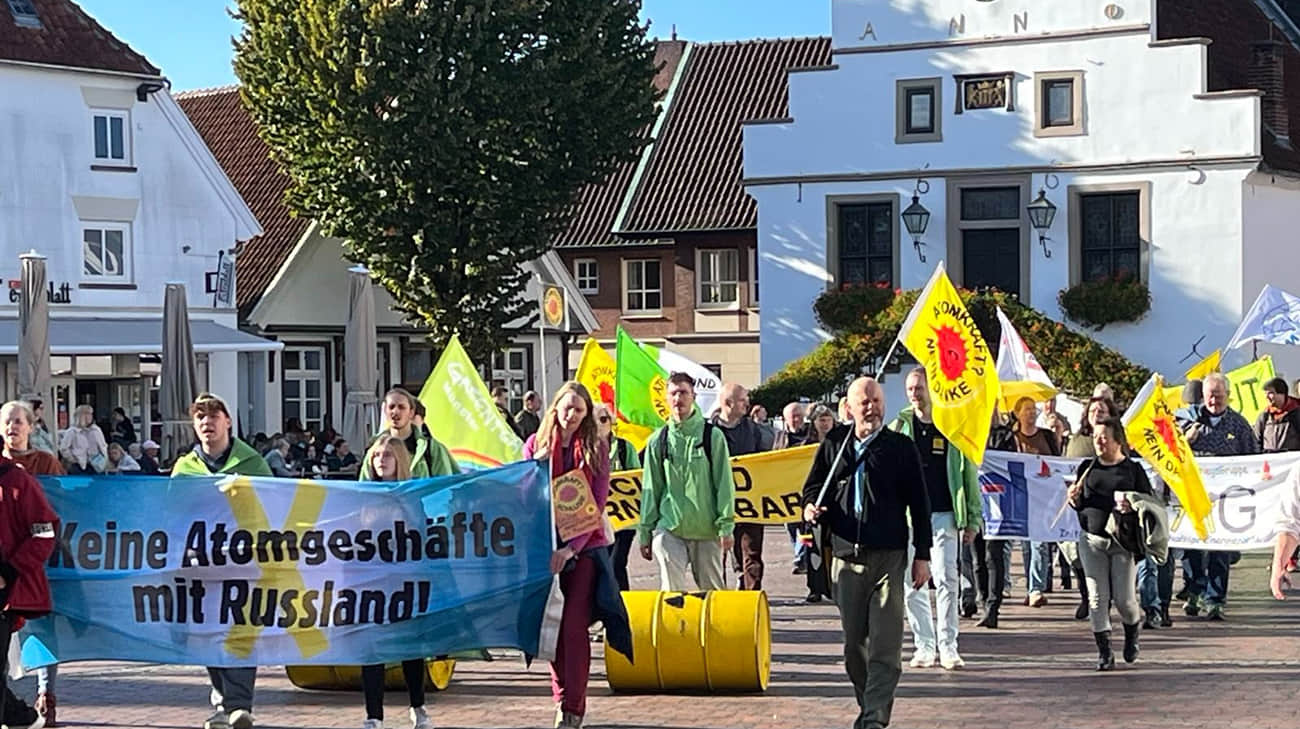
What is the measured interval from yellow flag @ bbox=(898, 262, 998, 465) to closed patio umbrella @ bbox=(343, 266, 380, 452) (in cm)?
1146

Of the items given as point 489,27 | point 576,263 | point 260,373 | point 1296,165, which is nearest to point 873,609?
point 489,27

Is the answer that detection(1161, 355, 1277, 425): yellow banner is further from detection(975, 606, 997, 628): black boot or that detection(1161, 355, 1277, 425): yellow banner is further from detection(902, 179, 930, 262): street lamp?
detection(902, 179, 930, 262): street lamp

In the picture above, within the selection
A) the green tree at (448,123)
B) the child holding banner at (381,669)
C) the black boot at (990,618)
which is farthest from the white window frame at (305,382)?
the child holding banner at (381,669)

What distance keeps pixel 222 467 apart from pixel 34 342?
1435 cm

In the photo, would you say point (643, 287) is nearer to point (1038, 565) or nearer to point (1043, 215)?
point (1043, 215)

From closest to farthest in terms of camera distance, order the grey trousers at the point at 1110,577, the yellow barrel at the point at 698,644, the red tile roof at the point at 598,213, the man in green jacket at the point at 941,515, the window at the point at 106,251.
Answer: the yellow barrel at the point at 698,644 < the grey trousers at the point at 1110,577 < the man in green jacket at the point at 941,515 < the window at the point at 106,251 < the red tile roof at the point at 598,213

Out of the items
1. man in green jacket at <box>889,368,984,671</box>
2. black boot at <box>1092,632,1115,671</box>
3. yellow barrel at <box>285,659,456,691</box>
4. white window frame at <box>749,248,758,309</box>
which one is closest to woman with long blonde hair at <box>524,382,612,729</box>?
yellow barrel at <box>285,659,456,691</box>

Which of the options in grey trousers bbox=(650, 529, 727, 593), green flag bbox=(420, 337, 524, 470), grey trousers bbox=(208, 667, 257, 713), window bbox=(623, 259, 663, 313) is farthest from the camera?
window bbox=(623, 259, 663, 313)

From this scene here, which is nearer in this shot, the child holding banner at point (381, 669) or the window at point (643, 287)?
the child holding banner at point (381, 669)

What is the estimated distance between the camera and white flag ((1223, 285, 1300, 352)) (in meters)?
27.4

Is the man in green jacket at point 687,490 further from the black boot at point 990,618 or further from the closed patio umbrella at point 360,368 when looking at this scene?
the closed patio umbrella at point 360,368

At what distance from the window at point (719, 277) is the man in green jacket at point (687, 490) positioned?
108 ft

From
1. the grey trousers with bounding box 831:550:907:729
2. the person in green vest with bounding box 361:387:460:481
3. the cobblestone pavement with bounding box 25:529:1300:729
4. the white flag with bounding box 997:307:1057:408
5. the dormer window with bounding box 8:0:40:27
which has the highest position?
the dormer window with bounding box 8:0:40:27

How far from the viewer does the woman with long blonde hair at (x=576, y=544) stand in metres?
12.2
